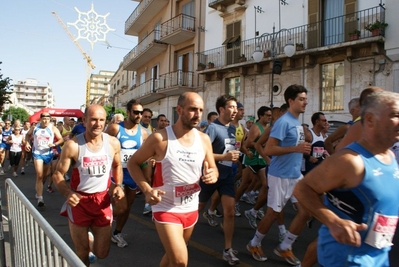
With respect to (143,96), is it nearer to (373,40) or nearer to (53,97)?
(373,40)

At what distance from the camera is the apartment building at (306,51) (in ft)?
43.2

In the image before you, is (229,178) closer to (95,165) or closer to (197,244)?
(197,244)

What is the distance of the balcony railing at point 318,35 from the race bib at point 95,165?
1218cm

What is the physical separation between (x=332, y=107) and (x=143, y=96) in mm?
15502

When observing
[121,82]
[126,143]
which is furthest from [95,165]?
[121,82]

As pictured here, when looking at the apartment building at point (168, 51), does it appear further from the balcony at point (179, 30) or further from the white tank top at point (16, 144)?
the white tank top at point (16, 144)

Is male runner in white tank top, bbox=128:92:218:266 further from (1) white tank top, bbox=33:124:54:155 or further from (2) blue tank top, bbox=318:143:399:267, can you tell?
(1) white tank top, bbox=33:124:54:155

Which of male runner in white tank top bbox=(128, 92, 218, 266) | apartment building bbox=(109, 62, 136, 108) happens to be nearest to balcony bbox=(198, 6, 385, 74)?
male runner in white tank top bbox=(128, 92, 218, 266)

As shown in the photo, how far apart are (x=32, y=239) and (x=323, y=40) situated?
579 inches

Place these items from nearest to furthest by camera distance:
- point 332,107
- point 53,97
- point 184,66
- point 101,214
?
point 101,214
point 332,107
point 184,66
point 53,97

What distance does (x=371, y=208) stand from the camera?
1.96 m

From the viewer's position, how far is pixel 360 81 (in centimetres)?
1377

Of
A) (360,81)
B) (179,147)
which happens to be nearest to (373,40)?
(360,81)

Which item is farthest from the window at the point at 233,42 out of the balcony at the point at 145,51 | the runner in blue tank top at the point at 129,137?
the runner in blue tank top at the point at 129,137
